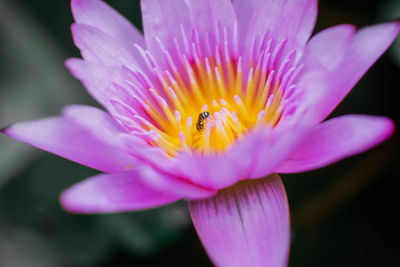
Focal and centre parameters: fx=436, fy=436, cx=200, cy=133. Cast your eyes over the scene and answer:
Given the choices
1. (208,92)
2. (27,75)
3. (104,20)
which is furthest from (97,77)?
(27,75)

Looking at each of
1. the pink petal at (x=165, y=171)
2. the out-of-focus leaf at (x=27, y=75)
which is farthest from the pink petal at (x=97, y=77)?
the out-of-focus leaf at (x=27, y=75)

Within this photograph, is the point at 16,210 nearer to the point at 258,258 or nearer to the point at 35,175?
the point at 35,175

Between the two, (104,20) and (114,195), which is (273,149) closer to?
(114,195)

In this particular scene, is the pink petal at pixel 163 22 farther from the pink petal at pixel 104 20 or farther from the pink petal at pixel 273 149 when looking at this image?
the pink petal at pixel 273 149

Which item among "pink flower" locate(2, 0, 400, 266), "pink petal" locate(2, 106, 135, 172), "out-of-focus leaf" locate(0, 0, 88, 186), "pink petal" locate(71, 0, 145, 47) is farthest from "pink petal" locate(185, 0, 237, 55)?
"out-of-focus leaf" locate(0, 0, 88, 186)

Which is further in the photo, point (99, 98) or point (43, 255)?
point (43, 255)

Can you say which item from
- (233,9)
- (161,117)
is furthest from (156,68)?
(233,9)
